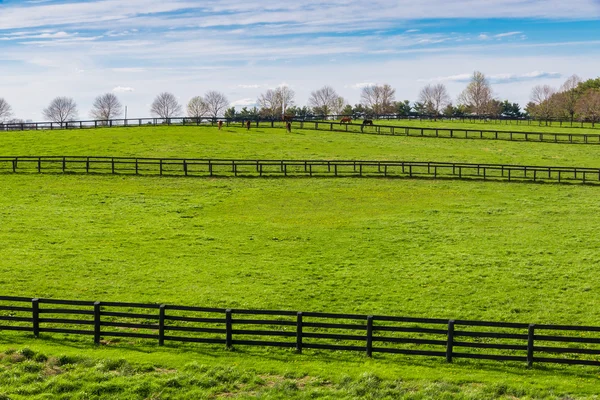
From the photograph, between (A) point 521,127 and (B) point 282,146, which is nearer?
(B) point 282,146

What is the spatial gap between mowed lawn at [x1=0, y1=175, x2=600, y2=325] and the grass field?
108mm

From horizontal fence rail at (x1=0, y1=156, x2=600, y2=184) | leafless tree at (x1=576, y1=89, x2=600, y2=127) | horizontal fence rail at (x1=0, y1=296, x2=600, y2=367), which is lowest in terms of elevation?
horizontal fence rail at (x1=0, y1=296, x2=600, y2=367)

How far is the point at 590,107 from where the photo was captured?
349 ft

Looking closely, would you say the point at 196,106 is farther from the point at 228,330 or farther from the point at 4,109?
the point at 228,330

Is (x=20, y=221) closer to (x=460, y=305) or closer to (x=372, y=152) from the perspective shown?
(x=460, y=305)

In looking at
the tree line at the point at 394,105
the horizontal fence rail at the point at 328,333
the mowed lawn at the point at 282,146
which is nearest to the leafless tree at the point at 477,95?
the tree line at the point at 394,105

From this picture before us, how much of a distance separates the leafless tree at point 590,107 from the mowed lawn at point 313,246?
69725 millimetres

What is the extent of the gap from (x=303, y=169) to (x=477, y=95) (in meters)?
106

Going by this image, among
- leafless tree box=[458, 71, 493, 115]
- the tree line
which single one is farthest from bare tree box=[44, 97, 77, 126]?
leafless tree box=[458, 71, 493, 115]

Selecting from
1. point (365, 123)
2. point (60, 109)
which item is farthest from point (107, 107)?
point (365, 123)

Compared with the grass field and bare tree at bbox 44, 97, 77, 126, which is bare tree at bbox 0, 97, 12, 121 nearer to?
bare tree at bbox 44, 97, 77, 126

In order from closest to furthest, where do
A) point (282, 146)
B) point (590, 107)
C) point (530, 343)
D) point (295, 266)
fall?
point (530, 343)
point (295, 266)
point (282, 146)
point (590, 107)

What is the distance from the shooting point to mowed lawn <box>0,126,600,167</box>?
5647cm

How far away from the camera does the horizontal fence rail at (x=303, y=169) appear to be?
46.7m
